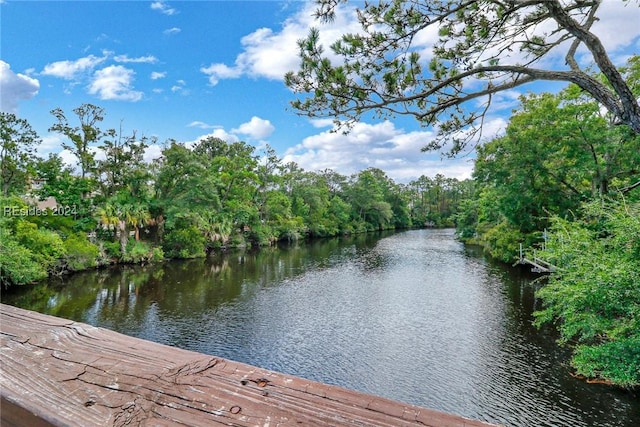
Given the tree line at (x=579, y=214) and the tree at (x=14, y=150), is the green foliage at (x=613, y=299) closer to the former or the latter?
the tree line at (x=579, y=214)

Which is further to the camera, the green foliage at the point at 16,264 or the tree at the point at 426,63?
the green foliage at the point at 16,264

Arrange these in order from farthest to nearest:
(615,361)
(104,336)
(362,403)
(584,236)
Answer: (584,236) → (615,361) → (104,336) → (362,403)

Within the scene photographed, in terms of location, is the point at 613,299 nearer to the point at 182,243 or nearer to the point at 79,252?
the point at 79,252

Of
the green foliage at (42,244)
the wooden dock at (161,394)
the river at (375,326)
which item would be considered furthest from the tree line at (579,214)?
the green foliage at (42,244)

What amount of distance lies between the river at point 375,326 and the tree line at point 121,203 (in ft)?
5.21

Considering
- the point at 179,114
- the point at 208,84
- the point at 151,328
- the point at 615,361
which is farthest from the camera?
the point at 208,84

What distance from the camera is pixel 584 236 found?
8.17 metres

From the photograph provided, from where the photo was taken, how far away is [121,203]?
835 inches

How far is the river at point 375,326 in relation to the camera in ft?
24.7

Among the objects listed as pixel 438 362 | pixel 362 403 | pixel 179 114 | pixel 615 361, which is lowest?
pixel 438 362

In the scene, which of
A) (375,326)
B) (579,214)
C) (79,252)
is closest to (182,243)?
(79,252)

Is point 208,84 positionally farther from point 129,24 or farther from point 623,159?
point 623,159

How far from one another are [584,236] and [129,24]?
9432mm

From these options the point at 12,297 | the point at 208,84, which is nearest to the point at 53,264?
the point at 12,297
